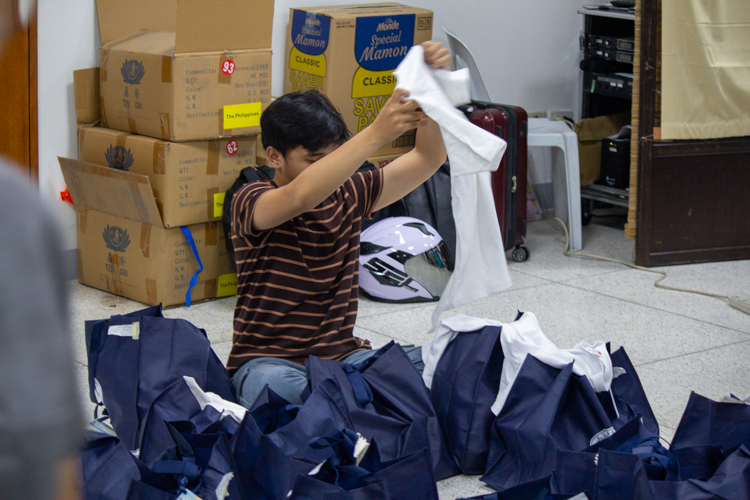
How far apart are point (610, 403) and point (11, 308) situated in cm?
154

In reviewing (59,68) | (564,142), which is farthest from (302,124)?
(564,142)

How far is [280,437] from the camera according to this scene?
1.45 metres

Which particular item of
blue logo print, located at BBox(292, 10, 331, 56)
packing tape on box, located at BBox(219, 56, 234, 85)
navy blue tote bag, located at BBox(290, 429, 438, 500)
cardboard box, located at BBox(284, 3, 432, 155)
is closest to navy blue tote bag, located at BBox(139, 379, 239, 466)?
navy blue tote bag, located at BBox(290, 429, 438, 500)

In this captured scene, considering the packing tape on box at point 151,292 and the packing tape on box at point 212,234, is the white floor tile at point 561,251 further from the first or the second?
the packing tape on box at point 151,292

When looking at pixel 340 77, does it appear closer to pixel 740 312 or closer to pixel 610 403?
pixel 740 312

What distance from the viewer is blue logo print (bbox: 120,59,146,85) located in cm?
286

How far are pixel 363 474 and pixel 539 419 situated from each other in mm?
479

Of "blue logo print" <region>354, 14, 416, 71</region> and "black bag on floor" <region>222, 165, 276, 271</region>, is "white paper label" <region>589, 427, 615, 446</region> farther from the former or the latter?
"blue logo print" <region>354, 14, 416, 71</region>

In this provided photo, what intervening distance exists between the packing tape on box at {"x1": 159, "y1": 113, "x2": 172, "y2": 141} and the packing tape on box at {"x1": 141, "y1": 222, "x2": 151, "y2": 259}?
0.35 metres

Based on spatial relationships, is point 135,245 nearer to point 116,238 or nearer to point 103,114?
point 116,238

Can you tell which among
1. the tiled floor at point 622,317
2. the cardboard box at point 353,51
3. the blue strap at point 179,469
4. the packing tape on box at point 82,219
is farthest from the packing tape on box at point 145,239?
the blue strap at point 179,469

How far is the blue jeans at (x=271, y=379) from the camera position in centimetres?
163

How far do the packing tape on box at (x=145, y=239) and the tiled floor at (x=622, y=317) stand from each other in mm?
215

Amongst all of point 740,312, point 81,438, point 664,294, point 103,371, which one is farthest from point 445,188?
point 81,438
